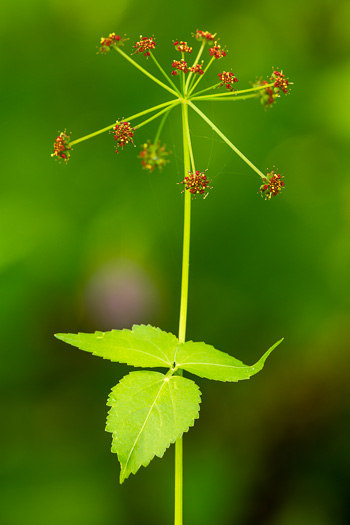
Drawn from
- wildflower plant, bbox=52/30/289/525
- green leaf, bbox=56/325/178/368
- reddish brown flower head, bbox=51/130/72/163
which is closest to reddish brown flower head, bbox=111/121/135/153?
wildflower plant, bbox=52/30/289/525

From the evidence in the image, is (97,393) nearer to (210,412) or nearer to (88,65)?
(210,412)

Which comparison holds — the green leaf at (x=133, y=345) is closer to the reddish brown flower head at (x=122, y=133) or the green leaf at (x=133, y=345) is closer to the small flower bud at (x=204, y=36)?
the reddish brown flower head at (x=122, y=133)

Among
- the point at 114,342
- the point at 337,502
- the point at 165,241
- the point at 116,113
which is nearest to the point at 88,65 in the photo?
the point at 116,113

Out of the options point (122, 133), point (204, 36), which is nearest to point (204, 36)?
point (204, 36)

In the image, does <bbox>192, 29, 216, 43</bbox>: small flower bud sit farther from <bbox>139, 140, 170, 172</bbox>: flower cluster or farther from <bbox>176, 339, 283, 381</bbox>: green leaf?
<bbox>176, 339, 283, 381</bbox>: green leaf

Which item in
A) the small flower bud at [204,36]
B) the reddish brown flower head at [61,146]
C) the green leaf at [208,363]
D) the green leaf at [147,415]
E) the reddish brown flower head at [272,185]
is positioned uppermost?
the small flower bud at [204,36]

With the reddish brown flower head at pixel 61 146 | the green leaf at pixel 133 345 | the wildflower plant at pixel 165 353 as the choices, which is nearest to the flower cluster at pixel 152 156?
the wildflower plant at pixel 165 353

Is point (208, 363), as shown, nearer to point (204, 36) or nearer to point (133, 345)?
point (133, 345)

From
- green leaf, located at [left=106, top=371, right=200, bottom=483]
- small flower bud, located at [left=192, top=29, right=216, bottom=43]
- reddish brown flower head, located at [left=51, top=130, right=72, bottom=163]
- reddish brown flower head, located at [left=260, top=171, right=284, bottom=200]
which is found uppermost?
small flower bud, located at [left=192, top=29, right=216, bottom=43]
